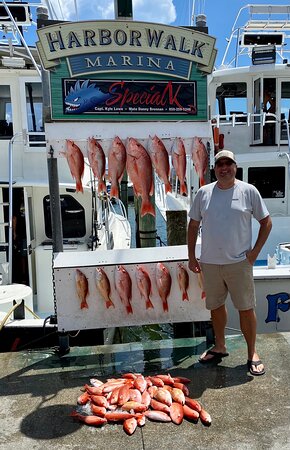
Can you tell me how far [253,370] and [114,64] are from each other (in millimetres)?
2897

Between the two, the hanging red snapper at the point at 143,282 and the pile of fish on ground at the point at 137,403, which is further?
the hanging red snapper at the point at 143,282

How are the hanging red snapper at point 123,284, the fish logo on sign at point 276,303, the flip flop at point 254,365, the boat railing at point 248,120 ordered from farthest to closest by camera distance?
the boat railing at point 248,120 → the fish logo on sign at point 276,303 → the hanging red snapper at point 123,284 → the flip flop at point 254,365

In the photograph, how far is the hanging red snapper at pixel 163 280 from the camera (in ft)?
12.9

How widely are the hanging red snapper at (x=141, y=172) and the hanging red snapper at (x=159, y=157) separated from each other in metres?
0.07

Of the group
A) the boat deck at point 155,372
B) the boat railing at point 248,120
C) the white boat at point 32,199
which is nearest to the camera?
the boat deck at point 155,372

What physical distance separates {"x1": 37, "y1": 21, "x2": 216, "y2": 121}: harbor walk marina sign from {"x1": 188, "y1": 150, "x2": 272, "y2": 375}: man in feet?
2.69

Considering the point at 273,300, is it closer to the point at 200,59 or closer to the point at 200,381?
the point at 200,381

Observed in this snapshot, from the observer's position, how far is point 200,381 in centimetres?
346

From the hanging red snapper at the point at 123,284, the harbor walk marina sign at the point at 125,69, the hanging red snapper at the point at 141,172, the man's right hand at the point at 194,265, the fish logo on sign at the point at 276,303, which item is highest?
the harbor walk marina sign at the point at 125,69

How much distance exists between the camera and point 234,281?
11.6ft

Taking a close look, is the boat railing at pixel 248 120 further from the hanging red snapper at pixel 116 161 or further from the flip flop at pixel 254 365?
Answer: the flip flop at pixel 254 365

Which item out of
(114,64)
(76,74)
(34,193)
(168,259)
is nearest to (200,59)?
(114,64)

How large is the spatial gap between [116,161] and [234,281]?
57.0 inches

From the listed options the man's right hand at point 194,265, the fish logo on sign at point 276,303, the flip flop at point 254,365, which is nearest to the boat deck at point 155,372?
the flip flop at point 254,365
